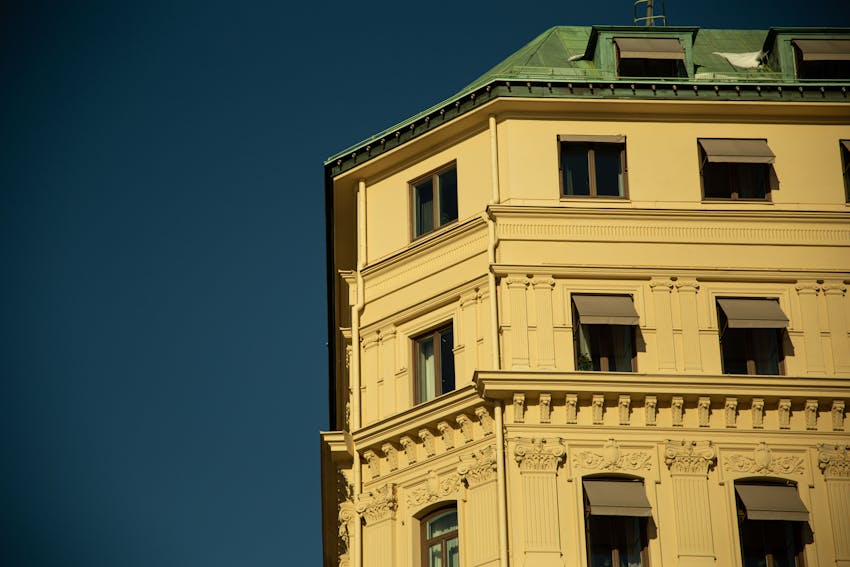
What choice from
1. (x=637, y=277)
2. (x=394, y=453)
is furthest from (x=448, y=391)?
(x=637, y=277)

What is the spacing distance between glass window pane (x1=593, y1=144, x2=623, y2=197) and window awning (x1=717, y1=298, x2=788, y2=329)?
4.37 meters

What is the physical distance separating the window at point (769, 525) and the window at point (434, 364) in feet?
27.6

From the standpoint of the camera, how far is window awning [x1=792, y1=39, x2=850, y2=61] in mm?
63312

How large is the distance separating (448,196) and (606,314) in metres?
6.33

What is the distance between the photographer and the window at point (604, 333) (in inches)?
2302

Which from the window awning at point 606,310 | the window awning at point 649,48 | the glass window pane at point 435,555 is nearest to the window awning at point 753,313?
the window awning at point 606,310

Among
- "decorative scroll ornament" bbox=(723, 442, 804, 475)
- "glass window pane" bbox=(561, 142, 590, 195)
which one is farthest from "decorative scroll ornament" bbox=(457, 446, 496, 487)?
"glass window pane" bbox=(561, 142, 590, 195)

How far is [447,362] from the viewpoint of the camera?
59.9 metres

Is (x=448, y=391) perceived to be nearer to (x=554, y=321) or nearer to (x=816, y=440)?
(x=554, y=321)

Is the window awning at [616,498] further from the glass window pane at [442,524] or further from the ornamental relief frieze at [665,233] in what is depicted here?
the ornamental relief frieze at [665,233]

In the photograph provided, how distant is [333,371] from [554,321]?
13093mm

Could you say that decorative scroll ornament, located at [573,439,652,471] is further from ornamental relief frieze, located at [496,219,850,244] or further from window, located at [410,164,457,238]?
window, located at [410,164,457,238]

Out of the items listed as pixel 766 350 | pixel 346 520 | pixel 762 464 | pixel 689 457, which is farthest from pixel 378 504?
pixel 766 350

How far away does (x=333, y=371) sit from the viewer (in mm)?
70000
